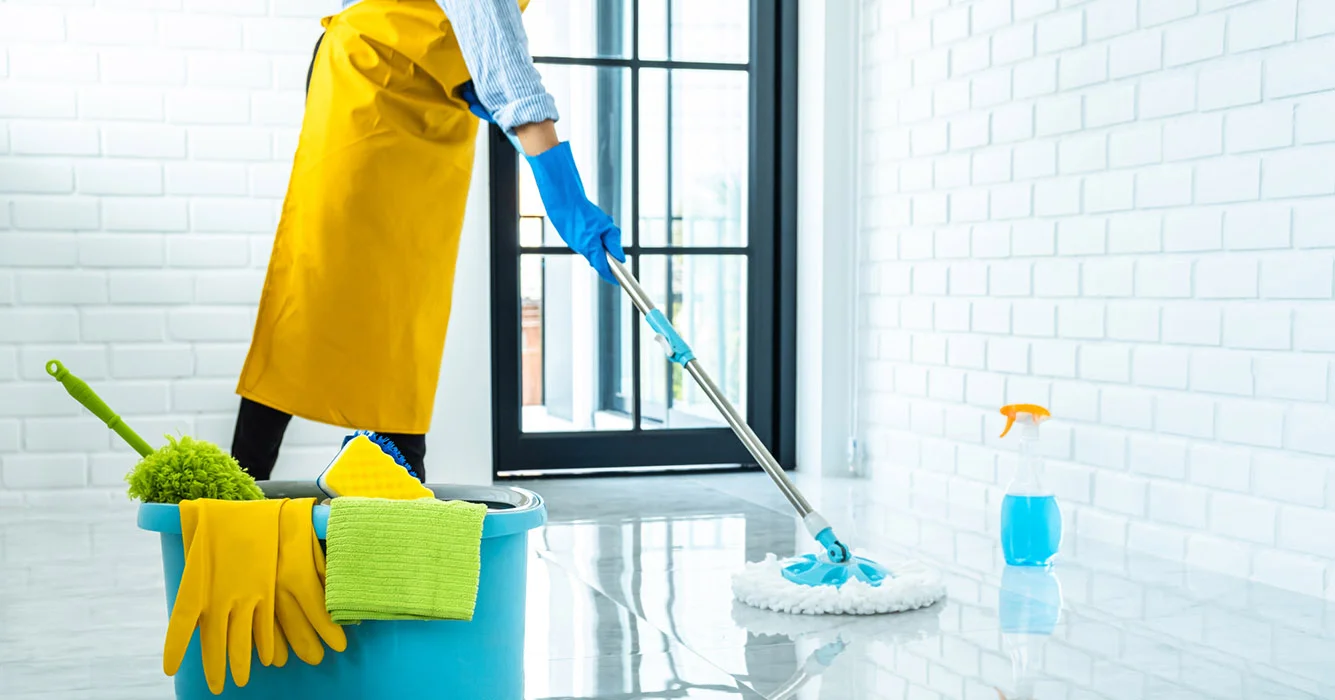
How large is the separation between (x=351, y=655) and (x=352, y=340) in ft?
3.21

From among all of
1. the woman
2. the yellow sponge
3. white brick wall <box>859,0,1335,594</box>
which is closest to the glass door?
white brick wall <box>859,0,1335,594</box>

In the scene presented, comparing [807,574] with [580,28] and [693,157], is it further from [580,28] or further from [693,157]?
[580,28]

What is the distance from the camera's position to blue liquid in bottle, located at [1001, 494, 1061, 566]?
7.75 ft

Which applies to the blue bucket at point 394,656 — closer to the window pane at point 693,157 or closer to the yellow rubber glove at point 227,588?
the yellow rubber glove at point 227,588

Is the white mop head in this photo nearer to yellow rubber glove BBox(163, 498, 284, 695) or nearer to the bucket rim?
the bucket rim

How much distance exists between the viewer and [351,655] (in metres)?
1.38

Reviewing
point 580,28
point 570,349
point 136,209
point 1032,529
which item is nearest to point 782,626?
point 1032,529

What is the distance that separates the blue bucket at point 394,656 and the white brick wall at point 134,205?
1897 millimetres

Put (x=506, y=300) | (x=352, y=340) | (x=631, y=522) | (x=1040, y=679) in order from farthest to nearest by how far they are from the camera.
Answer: (x=506, y=300)
(x=631, y=522)
(x=352, y=340)
(x=1040, y=679)

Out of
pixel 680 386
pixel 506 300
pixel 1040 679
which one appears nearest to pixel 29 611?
pixel 1040 679

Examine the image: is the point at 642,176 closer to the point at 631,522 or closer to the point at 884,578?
the point at 631,522

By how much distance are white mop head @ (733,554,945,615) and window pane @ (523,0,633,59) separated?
1.98 m

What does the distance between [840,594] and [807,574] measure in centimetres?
10

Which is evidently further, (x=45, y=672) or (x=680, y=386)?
(x=680, y=386)
